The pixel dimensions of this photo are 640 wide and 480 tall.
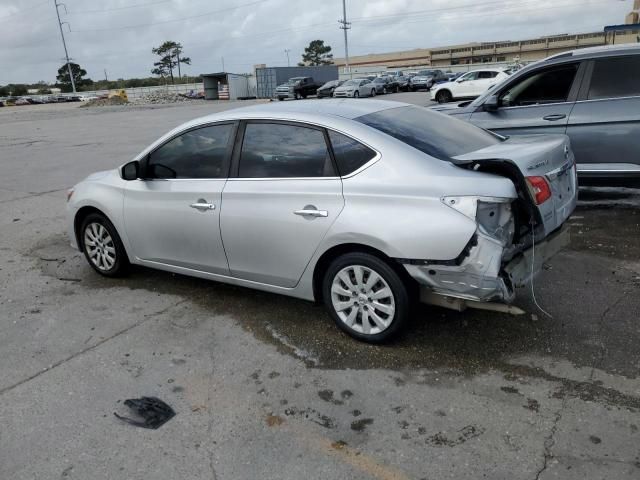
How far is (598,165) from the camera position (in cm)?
630

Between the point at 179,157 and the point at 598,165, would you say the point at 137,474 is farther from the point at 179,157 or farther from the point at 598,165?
the point at 598,165

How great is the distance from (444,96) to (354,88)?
9577 mm

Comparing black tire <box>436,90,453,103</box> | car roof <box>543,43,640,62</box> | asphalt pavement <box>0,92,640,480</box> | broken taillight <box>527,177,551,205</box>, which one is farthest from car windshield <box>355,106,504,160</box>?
black tire <box>436,90,453,103</box>

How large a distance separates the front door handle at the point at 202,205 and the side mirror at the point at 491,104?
4230mm

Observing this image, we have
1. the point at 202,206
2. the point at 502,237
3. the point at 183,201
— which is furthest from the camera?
the point at 183,201

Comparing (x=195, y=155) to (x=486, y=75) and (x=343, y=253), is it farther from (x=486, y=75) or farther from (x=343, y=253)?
(x=486, y=75)

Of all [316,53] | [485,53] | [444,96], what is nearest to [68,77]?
[316,53]

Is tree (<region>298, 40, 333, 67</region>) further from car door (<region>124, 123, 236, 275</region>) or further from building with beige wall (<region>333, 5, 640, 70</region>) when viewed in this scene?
car door (<region>124, 123, 236, 275</region>)

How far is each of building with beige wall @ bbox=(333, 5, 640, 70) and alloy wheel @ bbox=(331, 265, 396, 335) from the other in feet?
260

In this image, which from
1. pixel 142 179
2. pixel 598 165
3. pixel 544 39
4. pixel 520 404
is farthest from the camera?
pixel 544 39

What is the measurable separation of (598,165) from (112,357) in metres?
5.53

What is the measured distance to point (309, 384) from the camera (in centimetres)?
343

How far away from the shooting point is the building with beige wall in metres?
88.2

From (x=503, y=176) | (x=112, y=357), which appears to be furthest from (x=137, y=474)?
(x=503, y=176)
